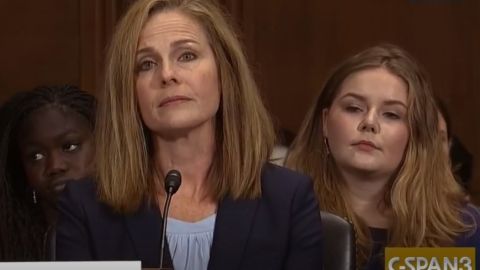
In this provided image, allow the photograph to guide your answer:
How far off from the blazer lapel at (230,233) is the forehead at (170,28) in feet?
1.07

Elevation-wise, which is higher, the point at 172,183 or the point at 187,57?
the point at 187,57

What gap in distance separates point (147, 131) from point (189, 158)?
0.10m

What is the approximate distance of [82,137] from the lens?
2934mm

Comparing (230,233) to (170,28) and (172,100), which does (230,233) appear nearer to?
(172,100)

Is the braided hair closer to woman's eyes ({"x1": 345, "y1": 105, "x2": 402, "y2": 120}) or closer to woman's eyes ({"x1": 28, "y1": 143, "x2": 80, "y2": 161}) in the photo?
woman's eyes ({"x1": 28, "y1": 143, "x2": 80, "y2": 161})

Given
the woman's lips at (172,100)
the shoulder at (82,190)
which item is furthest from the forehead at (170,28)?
the shoulder at (82,190)

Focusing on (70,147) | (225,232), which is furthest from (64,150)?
(225,232)

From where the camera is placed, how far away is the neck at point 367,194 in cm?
269

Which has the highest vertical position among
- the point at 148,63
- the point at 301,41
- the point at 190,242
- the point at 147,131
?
the point at 301,41

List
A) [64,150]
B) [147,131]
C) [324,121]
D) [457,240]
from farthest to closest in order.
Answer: [64,150] < [324,121] < [457,240] < [147,131]

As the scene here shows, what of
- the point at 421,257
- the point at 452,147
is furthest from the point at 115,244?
the point at 452,147

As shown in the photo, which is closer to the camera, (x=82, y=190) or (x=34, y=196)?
(x=82, y=190)

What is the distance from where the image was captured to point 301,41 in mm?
3900

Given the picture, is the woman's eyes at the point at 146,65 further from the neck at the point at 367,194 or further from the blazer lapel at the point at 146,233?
the neck at the point at 367,194
